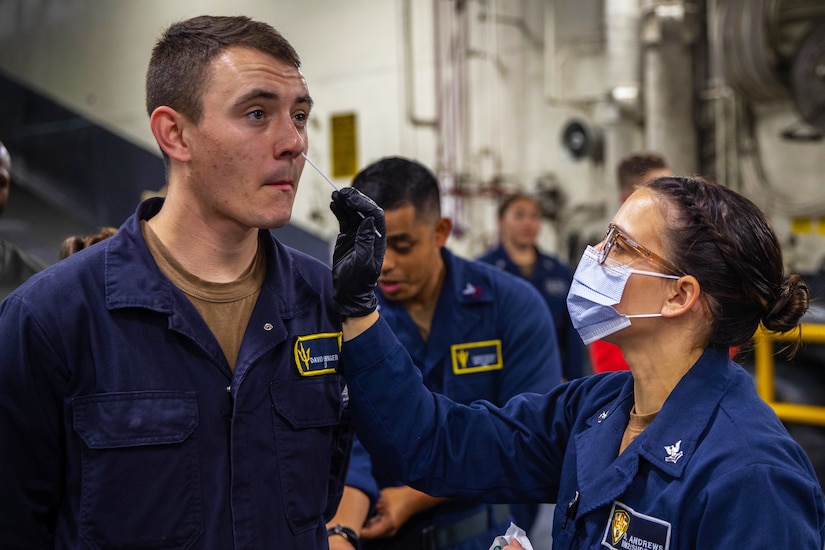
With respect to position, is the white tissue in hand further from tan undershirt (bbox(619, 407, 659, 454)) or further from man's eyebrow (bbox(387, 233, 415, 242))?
man's eyebrow (bbox(387, 233, 415, 242))

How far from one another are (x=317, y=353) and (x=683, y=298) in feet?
2.26

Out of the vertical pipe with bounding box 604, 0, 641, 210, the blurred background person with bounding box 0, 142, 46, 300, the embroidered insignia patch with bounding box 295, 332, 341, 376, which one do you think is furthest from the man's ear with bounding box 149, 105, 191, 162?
the vertical pipe with bounding box 604, 0, 641, 210

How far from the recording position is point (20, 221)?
26.7 ft

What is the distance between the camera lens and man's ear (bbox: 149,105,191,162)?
1.56 m

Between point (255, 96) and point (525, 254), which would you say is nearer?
point (255, 96)

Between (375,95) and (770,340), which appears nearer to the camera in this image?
(770,340)

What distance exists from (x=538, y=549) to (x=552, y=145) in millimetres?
3893

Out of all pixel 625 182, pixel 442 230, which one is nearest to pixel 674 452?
pixel 442 230

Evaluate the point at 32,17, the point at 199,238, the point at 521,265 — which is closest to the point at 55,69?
the point at 32,17

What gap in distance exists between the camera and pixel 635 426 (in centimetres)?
163

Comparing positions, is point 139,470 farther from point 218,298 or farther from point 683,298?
point 683,298

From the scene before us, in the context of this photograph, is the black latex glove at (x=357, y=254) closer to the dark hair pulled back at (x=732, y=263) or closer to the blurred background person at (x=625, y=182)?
the dark hair pulled back at (x=732, y=263)

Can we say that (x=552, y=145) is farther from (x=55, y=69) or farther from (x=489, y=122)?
(x=55, y=69)

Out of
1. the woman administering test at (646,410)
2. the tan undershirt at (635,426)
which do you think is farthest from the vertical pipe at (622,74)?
the tan undershirt at (635,426)
